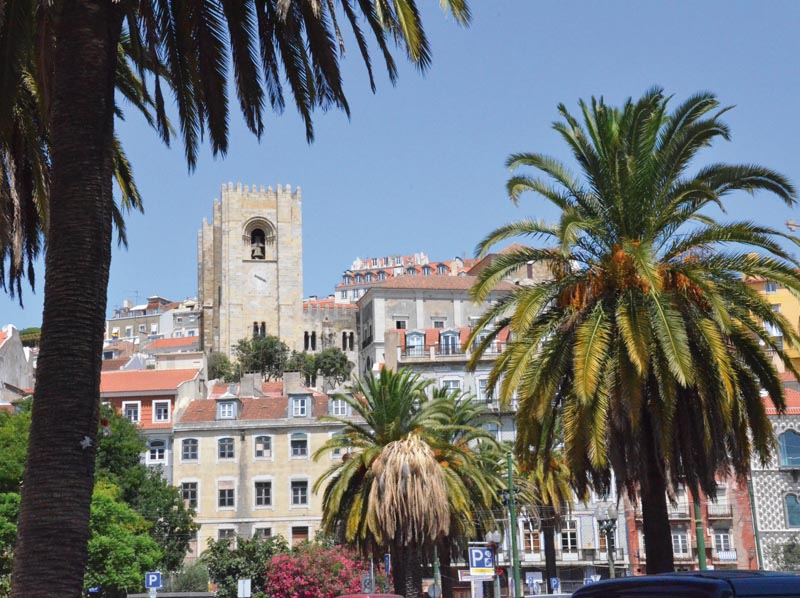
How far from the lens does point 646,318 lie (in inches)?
791

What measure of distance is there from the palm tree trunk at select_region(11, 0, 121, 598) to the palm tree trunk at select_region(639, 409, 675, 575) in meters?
11.9

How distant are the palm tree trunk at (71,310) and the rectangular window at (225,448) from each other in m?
63.2

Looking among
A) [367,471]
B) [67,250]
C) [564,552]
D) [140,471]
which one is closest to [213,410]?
[140,471]

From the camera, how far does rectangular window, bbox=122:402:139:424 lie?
76.5m

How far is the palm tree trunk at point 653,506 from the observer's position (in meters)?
20.3

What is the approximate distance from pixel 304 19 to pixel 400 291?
116 m

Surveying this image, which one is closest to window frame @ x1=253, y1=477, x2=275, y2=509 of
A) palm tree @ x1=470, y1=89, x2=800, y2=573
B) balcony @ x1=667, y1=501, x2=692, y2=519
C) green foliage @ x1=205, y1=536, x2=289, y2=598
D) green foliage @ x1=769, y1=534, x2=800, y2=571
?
green foliage @ x1=205, y1=536, x2=289, y2=598

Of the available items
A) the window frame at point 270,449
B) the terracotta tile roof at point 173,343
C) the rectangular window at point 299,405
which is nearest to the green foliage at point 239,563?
the window frame at point 270,449

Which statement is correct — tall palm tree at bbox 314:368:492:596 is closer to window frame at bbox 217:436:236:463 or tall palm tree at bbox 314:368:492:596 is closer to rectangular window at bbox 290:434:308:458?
rectangular window at bbox 290:434:308:458

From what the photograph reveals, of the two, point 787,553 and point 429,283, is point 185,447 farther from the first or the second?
point 429,283

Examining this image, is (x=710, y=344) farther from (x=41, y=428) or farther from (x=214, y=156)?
(x=41, y=428)

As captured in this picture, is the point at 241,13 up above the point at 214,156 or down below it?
above

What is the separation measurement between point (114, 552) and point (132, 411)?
23.5 meters

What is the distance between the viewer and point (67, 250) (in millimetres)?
11422
